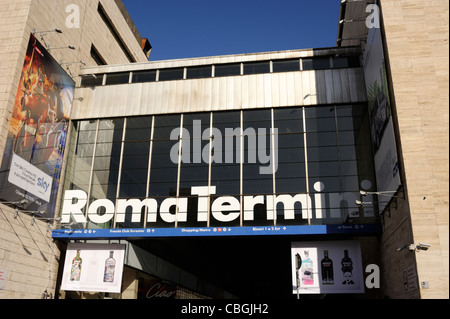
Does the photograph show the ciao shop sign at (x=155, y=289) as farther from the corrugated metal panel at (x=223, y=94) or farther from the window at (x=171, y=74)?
the window at (x=171, y=74)

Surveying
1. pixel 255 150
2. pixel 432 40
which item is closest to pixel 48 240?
pixel 255 150

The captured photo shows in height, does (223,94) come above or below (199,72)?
below

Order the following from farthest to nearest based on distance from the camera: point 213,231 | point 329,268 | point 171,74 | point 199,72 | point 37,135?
point 171,74 → point 199,72 → point 37,135 → point 213,231 → point 329,268

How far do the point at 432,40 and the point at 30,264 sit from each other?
23042 mm

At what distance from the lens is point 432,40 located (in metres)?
19.3

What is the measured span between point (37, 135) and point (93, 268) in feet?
26.8

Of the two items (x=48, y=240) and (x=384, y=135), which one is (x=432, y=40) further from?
(x=48, y=240)

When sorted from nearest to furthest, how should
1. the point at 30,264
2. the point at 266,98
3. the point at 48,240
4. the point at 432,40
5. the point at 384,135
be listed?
the point at 432,40 → the point at 384,135 → the point at 30,264 → the point at 48,240 → the point at 266,98

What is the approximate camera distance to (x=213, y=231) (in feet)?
75.7

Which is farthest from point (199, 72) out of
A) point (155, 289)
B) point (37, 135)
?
A: point (155, 289)

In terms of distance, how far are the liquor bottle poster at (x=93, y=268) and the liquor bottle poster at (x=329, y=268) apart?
9.87 metres

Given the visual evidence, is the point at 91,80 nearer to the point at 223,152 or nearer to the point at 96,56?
the point at 96,56

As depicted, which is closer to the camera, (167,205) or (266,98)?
(167,205)
